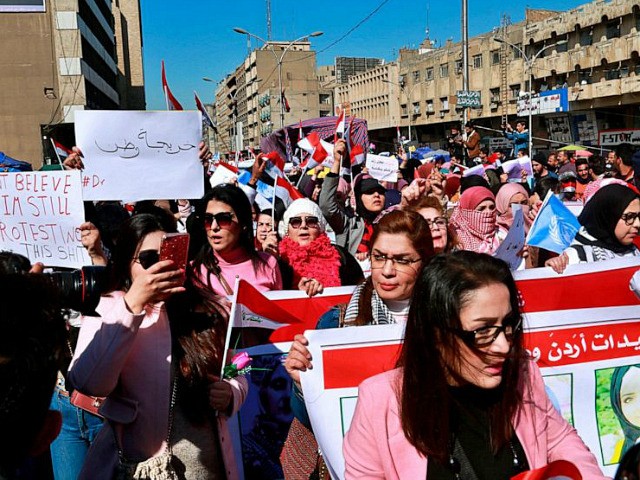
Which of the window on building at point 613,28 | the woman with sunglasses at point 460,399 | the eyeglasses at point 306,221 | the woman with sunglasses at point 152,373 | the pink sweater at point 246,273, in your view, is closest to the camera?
the woman with sunglasses at point 460,399

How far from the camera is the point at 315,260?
427 cm

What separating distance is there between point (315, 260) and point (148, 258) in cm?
201

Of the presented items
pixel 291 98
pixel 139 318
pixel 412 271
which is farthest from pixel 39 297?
pixel 291 98

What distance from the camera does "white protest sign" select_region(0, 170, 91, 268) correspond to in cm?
399

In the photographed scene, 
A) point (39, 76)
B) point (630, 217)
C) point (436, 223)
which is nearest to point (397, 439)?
point (436, 223)

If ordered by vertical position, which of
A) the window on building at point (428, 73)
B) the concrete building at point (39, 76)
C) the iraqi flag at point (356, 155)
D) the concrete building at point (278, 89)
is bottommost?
the iraqi flag at point (356, 155)

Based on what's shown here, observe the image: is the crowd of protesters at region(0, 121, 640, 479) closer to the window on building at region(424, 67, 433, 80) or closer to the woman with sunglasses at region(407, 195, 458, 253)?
the woman with sunglasses at region(407, 195, 458, 253)

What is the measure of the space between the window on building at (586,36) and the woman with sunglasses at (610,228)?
4248 centimetres

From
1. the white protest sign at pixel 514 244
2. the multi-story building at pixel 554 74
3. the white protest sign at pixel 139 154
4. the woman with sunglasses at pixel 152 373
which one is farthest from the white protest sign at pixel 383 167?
the multi-story building at pixel 554 74

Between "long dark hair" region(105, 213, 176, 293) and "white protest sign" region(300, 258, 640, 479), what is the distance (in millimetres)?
732

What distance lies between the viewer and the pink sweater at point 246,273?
12.1 ft

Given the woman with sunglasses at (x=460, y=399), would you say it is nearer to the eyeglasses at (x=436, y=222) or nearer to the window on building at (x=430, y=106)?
the eyeglasses at (x=436, y=222)

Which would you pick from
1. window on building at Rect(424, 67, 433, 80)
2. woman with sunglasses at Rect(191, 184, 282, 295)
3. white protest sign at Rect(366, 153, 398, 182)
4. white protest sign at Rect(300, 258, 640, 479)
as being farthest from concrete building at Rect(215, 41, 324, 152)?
white protest sign at Rect(300, 258, 640, 479)

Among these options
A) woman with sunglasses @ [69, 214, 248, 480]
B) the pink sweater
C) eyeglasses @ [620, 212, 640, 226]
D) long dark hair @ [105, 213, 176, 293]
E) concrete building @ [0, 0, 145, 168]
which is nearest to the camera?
woman with sunglasses @ [69, 214, 248, 480]
